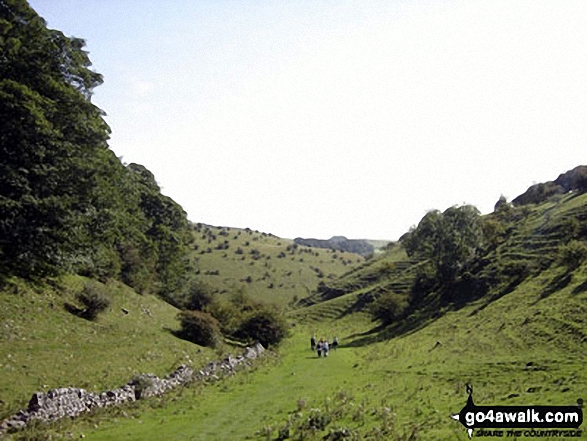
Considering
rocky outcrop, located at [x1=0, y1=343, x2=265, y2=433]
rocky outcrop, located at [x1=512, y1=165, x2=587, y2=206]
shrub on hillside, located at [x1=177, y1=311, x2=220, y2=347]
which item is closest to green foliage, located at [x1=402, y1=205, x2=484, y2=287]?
shrub on hillside, located at [x1=177, y1=311, x2=220, y2=347]

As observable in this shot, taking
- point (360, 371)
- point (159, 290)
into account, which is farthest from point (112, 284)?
point (360, 371)

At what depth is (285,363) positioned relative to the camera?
127ft

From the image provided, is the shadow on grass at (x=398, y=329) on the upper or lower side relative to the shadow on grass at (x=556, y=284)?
lower

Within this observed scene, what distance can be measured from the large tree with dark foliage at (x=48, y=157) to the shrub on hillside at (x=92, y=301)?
6.37 feet

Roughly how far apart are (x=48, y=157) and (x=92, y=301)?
1071cm

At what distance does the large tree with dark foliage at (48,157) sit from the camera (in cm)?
2703

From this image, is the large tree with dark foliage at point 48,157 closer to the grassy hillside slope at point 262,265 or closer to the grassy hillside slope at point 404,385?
the grassy hillside slope at point 404,385

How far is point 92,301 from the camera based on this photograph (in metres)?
30.8

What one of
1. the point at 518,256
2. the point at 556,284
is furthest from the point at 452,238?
the point at 556,284

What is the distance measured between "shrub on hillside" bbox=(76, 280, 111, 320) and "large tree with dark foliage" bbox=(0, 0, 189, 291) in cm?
194

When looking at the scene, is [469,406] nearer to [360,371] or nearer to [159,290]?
[360,371]

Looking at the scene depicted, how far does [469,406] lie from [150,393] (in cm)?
1620

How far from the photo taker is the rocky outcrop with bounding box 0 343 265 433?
16.3 metres

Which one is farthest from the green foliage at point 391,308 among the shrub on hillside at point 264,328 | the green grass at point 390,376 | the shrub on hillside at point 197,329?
the shrub on hillside at point 197,329
